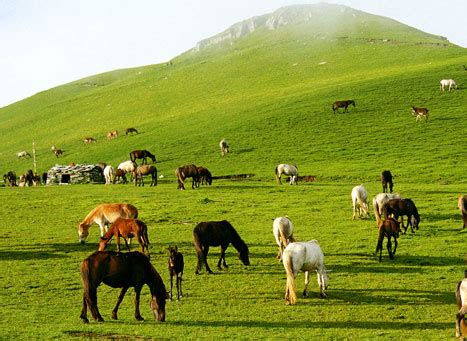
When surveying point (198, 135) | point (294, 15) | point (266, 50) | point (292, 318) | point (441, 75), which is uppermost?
point (294, 15)

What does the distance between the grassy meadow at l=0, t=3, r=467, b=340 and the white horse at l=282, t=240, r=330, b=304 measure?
0.34 m

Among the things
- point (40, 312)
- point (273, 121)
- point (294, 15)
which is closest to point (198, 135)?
Answer: point (273, 121)

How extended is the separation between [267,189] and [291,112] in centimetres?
3054

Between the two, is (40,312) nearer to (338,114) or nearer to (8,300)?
(8,300)

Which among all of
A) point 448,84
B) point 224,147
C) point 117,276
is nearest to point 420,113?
point 448,84

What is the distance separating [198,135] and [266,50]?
56965 millimetres

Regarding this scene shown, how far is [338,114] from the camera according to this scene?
215ft

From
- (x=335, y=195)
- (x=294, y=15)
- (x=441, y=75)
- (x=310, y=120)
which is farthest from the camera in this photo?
(x=294, y=15)

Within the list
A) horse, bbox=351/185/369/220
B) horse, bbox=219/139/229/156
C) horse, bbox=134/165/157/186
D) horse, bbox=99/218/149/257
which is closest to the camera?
horse, bbox=99/218/149/257

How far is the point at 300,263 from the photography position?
1483cm

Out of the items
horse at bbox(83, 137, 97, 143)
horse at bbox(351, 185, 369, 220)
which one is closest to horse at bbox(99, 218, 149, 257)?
horse at bbox(351, 185, 369, 220)

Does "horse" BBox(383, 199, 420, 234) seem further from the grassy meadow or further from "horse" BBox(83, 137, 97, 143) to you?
"horse" BBox(83, 137, 97, 143)

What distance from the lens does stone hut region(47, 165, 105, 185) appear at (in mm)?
52906

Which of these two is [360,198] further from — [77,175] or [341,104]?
[341,104]
